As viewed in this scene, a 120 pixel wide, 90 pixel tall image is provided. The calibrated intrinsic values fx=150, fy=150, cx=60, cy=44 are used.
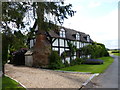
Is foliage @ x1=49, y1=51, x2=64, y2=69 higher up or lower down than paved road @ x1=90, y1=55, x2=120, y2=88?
higher up

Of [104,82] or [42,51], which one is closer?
[104,82]

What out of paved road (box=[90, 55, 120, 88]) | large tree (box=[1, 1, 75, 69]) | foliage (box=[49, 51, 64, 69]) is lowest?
paved road (box=[90, 55, 120, 88])

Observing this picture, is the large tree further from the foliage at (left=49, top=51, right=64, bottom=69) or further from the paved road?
the foliage at (left=49, top=51, right=64, bottom=69)

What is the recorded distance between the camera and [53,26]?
33.0 feet

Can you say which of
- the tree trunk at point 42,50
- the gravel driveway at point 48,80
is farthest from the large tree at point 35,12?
the tree trunk at point 42,50

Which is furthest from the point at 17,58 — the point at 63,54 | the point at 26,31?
the point at 26,31

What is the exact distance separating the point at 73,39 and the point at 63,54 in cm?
471

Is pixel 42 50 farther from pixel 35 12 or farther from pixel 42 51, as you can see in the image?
pixel 35 12

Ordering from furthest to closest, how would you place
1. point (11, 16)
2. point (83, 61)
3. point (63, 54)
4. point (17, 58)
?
point (83, 61), point (17, 58), point (63, 54), point (11, 16)

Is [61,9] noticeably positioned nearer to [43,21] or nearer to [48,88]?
[43,21]

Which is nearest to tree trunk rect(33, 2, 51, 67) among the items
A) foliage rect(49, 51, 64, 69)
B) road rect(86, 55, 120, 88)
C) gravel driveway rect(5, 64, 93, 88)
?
foliage rect(49, 51, 64, 69)

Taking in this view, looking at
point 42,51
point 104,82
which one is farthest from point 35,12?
point 42,51

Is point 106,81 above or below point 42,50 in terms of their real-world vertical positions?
below

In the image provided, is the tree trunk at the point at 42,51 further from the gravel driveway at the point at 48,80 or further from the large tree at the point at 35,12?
the large tree at the point at 35,12
